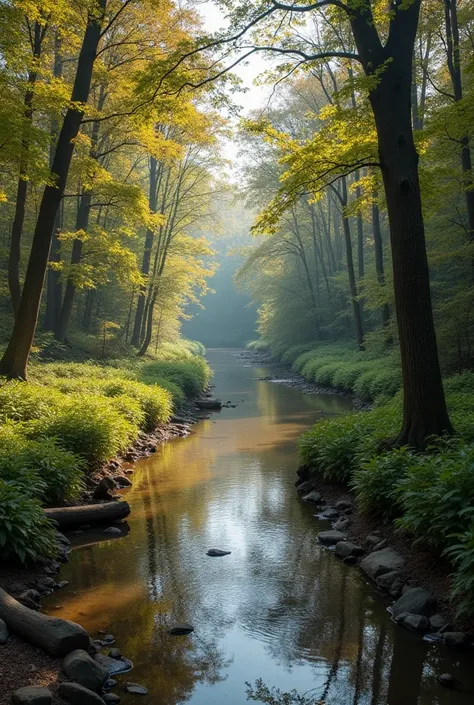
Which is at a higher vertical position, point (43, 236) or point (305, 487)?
point (43, 236)

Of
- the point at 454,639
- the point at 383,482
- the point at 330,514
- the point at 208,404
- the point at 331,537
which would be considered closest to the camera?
the point at 454,639

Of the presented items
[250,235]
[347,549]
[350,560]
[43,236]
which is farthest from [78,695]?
[250,235]

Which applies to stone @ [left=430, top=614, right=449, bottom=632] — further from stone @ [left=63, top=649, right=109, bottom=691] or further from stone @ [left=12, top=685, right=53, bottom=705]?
stone @ [left=12, top=685, right=53, bottom=705]

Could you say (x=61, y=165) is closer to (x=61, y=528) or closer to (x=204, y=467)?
(x=204, y=467)

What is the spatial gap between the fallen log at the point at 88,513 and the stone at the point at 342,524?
2.93m

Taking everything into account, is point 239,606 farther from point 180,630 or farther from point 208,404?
point 208,404

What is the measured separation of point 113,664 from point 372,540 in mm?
3361

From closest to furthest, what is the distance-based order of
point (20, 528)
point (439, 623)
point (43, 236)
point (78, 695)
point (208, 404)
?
point (78, 695) → point (439, 623) → point (20, 528) → point (43, 236) → point (208, 404)

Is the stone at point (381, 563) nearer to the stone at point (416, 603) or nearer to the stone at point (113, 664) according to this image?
the stone at point (416, 603)

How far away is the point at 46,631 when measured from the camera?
426 cm

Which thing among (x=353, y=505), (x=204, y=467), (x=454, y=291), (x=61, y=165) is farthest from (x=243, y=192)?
(x=353, y=505)

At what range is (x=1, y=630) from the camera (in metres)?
4.33

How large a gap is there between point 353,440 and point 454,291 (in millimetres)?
9173

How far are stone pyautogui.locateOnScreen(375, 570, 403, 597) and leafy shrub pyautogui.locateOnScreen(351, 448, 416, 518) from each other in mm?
971
